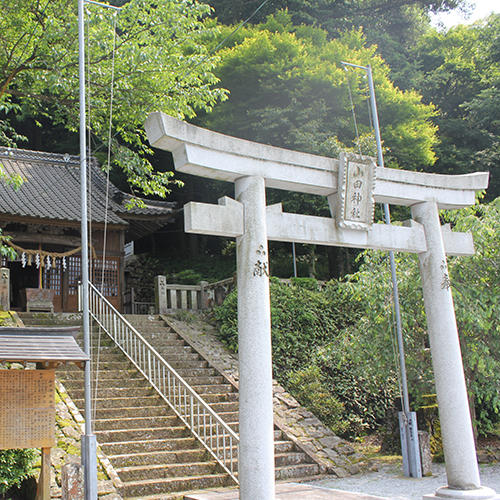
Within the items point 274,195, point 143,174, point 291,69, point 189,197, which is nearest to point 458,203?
point 143,174

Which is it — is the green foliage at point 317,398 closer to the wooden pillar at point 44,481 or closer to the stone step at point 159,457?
the stone step at point 159,457

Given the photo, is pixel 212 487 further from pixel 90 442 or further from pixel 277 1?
pixel 277 1

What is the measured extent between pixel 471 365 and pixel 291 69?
15.1 m

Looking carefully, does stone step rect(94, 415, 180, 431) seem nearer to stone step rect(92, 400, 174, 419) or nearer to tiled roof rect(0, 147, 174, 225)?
stone step rect(92, 400, 174, 419)

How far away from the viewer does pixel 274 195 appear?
21.6 metres

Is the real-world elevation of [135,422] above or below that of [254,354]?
below

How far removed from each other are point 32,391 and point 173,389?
3.71 meters

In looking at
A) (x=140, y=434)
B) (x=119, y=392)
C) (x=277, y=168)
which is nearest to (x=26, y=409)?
(x=140, y=434)

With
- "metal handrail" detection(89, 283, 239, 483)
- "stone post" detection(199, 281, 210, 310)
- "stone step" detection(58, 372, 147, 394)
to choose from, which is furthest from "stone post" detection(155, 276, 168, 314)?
"stone step" detection(58, 372, 147, 394)

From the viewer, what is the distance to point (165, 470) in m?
8.90

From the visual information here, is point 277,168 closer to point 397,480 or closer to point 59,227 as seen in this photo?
point 397,480

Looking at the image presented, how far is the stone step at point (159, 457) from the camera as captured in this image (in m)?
8.88

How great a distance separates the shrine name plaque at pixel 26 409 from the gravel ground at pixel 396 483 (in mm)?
4568

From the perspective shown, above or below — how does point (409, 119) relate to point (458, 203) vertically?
above
